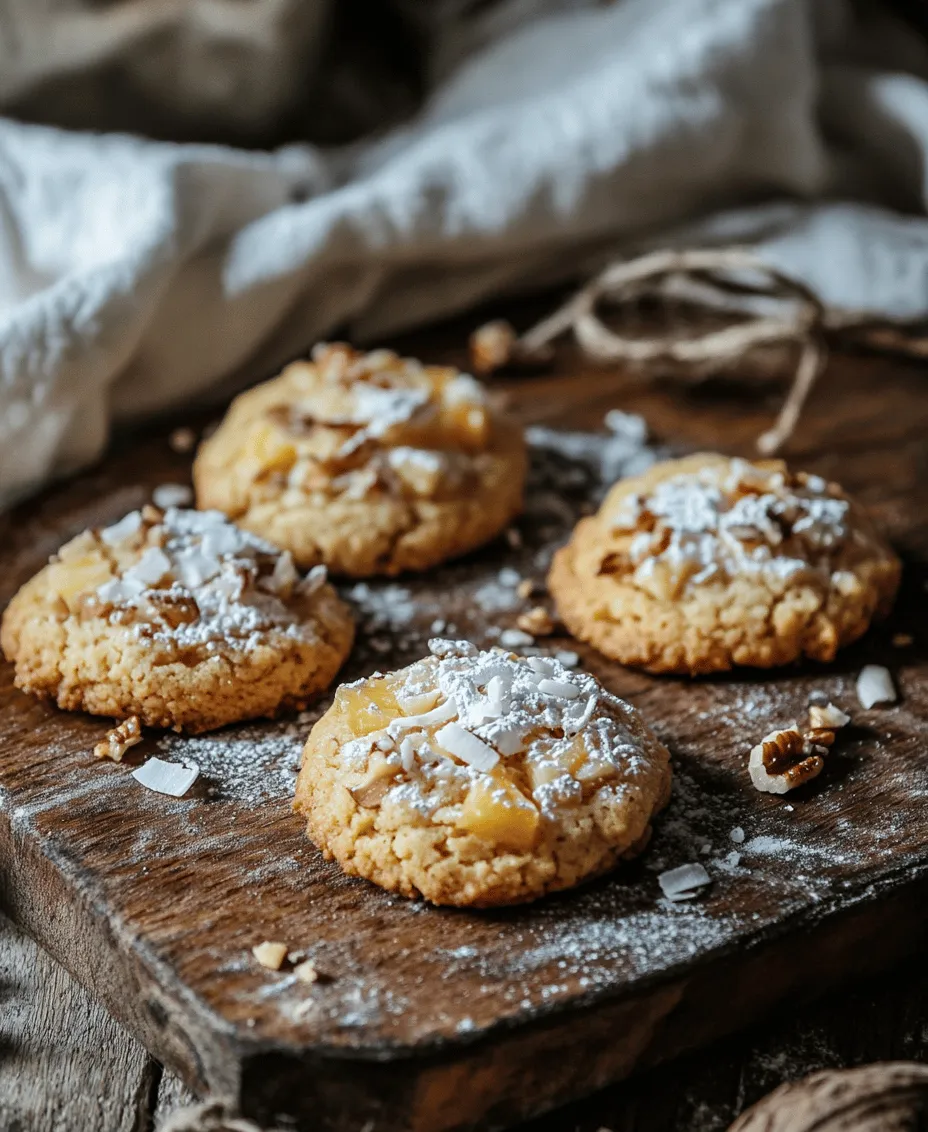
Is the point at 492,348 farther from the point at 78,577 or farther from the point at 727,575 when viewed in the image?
the point at 78,577

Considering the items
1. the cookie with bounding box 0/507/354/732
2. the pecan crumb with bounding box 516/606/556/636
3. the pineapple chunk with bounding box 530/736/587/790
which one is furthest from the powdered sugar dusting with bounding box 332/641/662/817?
the pecan crumb with bounding box 516/606/556/636

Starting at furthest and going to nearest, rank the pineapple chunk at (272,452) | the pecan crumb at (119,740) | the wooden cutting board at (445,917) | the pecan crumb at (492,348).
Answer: the pecan crumb at (492,348), the pineapple chunk at (272,452), the pecan crumb at (119,740), the wooden cutting board at (445,917)

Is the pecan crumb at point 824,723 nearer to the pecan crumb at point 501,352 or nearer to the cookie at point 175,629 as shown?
the cookie at point 175,629

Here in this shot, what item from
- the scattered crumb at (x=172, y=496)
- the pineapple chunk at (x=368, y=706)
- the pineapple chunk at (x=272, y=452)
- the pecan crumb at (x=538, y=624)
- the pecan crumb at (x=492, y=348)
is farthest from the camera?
the pecan crumb at (x=492, y=348)

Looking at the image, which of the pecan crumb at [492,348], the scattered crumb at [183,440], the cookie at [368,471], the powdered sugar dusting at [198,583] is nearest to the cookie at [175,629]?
the powdered sugar dusting at [198,583]

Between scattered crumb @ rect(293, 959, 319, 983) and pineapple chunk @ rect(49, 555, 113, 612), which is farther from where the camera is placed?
pineapple chunk @ rect(49, 555, 113, 612)

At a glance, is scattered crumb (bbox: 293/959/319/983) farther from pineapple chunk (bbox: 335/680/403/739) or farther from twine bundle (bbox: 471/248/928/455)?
twine bundle (bbox: 471/248/928/455)

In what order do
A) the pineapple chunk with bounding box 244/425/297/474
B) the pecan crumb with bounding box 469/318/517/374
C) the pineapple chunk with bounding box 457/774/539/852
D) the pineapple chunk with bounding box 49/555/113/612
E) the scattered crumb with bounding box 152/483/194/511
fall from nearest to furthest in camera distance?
1. the pineapple chunk with bounding box 457/774/539/852
2. the pineapple chunk with bounding box 49/555/113/612
3. the pineapple chunk with bounding box 244/425/297/474
4. the scattered crumb with bounding box 152/483/194/511
5. the pecan crumb with bounding box 469/318/517/374

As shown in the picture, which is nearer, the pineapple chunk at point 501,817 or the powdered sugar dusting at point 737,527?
the pineapple chunk at point 501,817
